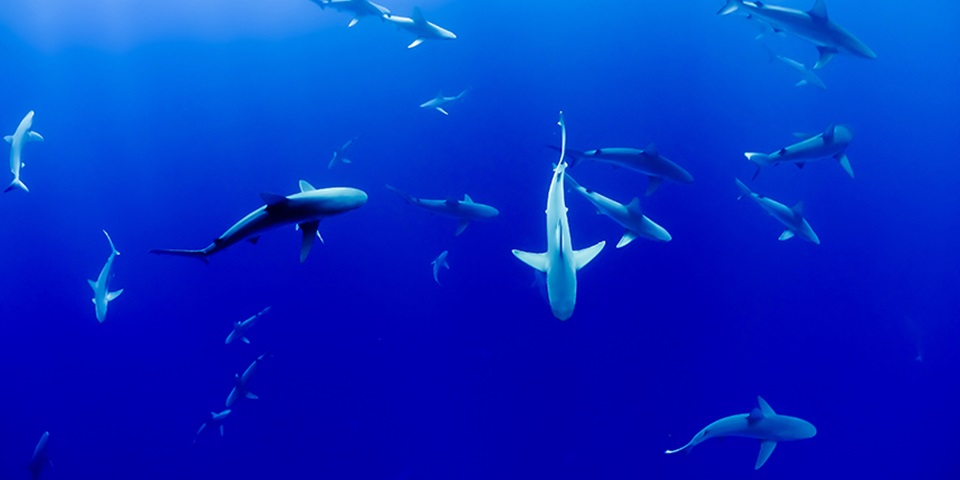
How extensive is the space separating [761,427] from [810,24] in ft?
10.9

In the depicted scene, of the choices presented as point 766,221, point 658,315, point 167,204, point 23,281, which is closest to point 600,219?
point 658,315

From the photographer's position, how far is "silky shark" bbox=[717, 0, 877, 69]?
4.91m

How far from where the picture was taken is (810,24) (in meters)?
4.95

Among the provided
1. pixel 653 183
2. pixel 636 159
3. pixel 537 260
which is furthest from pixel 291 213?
pixel 653 183

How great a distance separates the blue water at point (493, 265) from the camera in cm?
871

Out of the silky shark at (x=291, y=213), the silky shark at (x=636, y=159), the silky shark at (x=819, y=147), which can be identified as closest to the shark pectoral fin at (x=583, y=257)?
the silky shark at (x=291, y=213)

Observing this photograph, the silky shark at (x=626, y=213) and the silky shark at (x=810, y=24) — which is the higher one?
the silky shark at (x=810, y=24)

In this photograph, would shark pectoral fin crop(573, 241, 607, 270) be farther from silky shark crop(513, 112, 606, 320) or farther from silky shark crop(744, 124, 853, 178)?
silky shark crop(744, 124, 853, 178)

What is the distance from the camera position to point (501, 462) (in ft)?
29.2

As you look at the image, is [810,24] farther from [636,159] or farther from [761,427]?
[761,427]

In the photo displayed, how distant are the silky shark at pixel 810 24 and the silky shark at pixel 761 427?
2921mm

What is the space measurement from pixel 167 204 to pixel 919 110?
36.1ft

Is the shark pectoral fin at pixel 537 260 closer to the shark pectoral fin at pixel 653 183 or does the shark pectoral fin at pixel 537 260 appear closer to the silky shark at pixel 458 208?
the shark pectoral fin at pixel 653 183

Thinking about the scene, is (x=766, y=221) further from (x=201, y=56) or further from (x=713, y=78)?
(x=201, y=56)
